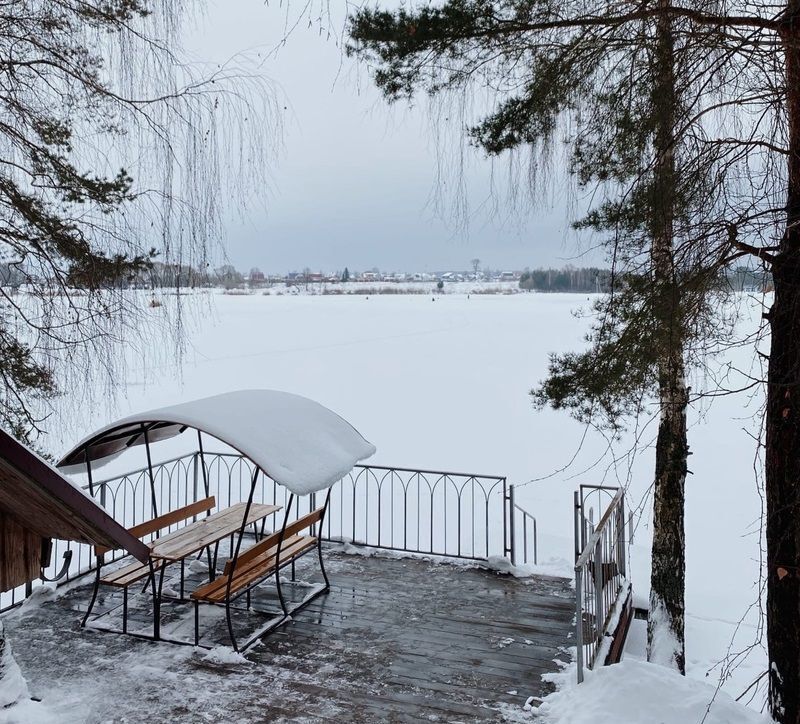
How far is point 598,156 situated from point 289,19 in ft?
5.91

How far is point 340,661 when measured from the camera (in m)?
5.83

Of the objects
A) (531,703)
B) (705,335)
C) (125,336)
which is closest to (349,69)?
(125,336)

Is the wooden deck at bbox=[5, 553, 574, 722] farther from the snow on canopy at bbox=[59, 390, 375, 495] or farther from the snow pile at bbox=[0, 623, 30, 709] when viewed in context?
the snow on canopy at bbox=[59, 390, 375, 495]

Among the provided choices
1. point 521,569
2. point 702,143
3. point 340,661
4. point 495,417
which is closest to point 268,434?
point 340,661

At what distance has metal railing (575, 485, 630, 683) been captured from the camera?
5.29 metres

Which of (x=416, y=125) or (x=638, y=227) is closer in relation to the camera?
(x=638, y=227)

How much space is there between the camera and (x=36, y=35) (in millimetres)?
4223

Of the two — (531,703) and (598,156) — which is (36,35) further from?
(531,703)

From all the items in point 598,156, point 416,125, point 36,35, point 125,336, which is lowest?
point 125,336

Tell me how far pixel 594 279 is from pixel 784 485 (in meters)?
1.89

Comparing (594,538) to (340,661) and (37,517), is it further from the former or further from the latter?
(37,517)

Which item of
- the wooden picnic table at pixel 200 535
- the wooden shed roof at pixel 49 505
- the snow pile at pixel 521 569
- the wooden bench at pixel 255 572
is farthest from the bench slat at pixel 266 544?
the snow pile at pixel 521 569

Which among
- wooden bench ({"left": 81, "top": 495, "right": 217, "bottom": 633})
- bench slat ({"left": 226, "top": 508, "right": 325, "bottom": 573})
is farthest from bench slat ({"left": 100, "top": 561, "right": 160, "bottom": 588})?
bench slat ({"left": 226, "top": 508, "right": 325, "bottom": 573})

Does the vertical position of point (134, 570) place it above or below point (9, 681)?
above
